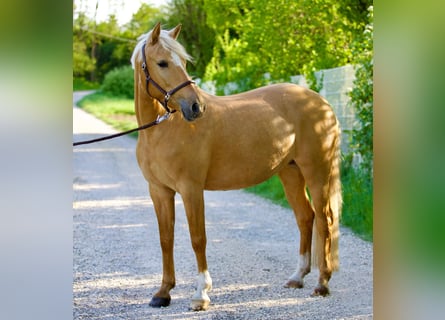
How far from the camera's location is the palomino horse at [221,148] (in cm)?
377

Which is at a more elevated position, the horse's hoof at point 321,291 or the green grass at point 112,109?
the horse's hoof at point 321,291

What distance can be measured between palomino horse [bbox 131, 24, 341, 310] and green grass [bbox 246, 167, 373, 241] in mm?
1767

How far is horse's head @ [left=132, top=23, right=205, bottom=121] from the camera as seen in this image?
3.66 metres

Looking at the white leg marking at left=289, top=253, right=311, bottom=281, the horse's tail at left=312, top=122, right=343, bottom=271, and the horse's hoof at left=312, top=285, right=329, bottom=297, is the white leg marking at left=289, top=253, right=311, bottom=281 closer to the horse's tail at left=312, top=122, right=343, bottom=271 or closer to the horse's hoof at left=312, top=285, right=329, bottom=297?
the horse's tail at left=312, top=122, right=343, bottom=271

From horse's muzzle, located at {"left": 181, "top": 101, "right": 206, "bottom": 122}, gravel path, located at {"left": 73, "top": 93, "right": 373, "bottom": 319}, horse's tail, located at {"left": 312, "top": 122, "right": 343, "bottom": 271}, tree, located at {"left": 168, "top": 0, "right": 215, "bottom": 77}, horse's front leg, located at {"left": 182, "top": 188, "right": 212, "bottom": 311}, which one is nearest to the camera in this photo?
horse's muzzle, located at {"left": 181, "top": 101, "right": 206, "bottom": 122}

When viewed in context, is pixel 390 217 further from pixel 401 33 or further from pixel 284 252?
pixel 284 252

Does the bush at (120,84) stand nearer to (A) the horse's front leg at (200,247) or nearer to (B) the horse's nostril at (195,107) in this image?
(A) the horse's front leg at (200,247)

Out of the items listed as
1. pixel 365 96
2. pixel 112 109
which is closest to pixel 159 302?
pixel 365 96

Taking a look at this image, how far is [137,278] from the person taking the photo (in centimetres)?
497

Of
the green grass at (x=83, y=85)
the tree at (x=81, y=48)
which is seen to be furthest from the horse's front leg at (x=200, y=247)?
the green grass at (x=83, y=85)

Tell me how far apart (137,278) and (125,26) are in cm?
2899

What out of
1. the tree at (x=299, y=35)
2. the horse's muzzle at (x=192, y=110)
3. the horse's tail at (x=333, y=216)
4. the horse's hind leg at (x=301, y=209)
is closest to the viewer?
the horse's muzzle at (x=192, y=110)

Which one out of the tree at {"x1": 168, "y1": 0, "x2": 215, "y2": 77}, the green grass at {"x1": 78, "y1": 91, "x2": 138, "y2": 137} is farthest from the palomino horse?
the green grass at {"x1": 78, "y1": 91, "x2": 138, "y2": 137}

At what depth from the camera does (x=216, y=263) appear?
5.39 m
